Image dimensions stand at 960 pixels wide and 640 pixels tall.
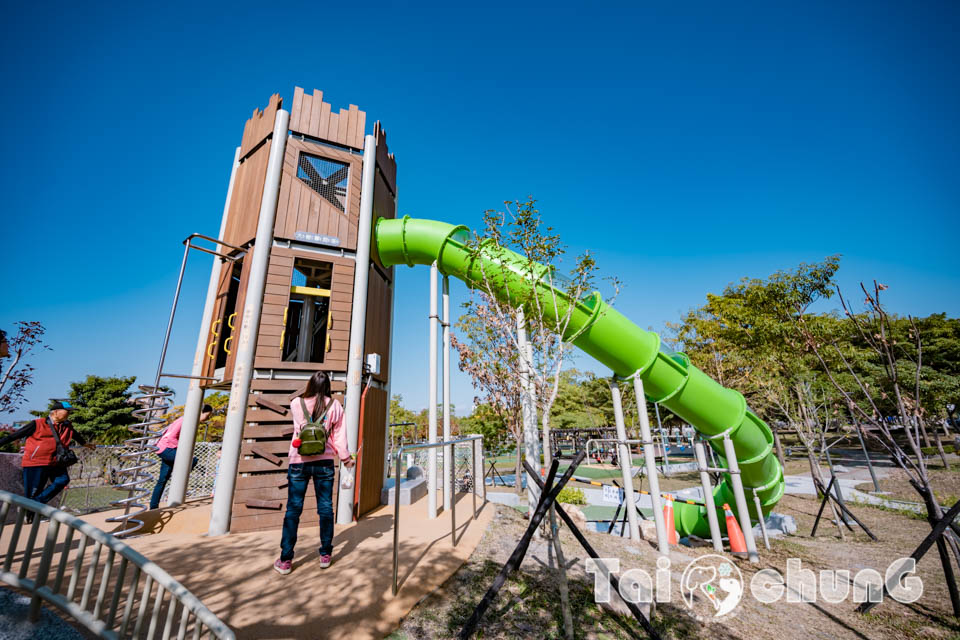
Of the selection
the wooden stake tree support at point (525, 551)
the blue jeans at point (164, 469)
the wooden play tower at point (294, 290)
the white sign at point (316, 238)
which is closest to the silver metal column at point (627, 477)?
the wooden stake tree support at point (525, 551)

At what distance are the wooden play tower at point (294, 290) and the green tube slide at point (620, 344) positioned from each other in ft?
3.58

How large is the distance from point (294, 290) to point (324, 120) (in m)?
3.75

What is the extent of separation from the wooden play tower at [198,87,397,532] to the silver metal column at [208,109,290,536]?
33 millimetres

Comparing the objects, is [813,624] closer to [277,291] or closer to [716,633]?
[716,633]

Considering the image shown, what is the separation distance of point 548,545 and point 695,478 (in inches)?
672

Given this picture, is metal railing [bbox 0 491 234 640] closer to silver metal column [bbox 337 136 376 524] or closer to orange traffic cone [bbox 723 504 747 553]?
silver metal column [bbox 337 136 376 524]

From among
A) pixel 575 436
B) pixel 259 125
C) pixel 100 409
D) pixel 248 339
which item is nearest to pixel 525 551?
pixel 248 339

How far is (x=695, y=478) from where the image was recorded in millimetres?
18828

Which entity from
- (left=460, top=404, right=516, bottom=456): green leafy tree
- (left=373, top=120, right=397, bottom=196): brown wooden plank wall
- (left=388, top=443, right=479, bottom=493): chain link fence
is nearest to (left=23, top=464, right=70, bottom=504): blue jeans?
(left=388, top=443, right=479, bottom=493): chain link fence

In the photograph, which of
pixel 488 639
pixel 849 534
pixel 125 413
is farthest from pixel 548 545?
pixel 125 413

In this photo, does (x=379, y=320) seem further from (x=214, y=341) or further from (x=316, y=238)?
(x=214, y=341)

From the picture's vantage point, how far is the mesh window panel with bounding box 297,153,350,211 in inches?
304

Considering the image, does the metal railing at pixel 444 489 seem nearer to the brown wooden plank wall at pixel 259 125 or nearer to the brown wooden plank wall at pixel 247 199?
the brown wooden plank wall at pixel 247 199

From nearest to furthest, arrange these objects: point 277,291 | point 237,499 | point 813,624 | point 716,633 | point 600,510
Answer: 1. point 716,633
2. point 813,624
3. point 237,499
4. point 277,291
5. point 600,510
